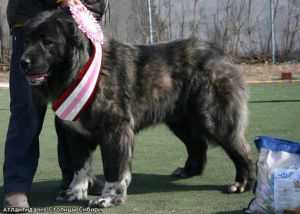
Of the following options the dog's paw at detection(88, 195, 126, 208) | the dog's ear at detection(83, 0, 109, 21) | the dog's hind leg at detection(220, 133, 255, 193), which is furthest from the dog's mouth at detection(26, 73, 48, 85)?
the dog's hind leg at detection(220, 133, 255, 193)

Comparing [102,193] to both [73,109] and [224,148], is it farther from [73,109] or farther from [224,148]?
[224,148]

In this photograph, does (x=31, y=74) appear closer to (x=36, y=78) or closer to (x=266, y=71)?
(x=36, y=78)

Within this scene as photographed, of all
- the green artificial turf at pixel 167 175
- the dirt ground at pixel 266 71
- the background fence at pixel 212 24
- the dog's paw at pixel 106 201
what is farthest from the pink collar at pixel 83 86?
the background fence at pixel 212 24

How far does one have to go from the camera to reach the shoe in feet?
14.4

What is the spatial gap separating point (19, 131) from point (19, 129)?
2cm

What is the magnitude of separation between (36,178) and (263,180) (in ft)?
7.96

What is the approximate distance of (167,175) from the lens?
5633mm

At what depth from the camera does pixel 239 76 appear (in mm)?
5160

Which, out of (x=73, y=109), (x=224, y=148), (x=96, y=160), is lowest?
(x=96, y=160)

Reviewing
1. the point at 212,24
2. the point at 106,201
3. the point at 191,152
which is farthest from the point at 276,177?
the point at 212,24

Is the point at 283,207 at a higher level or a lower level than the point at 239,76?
lower

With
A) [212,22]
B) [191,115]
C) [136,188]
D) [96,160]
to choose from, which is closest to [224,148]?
[191,115]

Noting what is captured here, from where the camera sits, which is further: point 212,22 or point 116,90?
point 212,22

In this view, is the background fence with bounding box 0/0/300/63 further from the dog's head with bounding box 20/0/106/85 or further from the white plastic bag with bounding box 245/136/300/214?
the white plastic bag with bounding box 245/136/300/214
